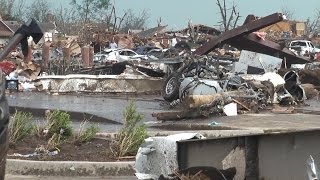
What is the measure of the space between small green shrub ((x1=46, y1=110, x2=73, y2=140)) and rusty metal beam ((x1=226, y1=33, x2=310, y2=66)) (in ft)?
42.7

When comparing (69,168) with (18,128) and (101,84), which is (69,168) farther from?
(101,84)

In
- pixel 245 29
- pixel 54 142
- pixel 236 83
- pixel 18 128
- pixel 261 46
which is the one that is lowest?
pixel 54 142

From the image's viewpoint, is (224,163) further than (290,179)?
Yes

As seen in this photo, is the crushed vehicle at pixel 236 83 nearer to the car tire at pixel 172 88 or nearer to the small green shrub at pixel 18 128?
the car tire at pixel 172 88

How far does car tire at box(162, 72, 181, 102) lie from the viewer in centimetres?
1895

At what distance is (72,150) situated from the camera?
30.5 feet

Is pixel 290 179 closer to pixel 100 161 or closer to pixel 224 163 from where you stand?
pixel 224 163

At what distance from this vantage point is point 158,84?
24.6 meters

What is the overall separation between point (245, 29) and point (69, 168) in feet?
45.8

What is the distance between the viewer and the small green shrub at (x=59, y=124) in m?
9.63

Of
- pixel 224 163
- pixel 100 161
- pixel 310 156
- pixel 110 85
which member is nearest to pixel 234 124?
pixel 100 161

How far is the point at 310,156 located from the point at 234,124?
8.48 meters

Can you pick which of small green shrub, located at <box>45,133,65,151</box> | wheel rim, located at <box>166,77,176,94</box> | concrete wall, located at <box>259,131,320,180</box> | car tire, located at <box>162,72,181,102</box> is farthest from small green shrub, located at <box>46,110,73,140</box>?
wheel rim, located at <box>166,77,176,94</box>

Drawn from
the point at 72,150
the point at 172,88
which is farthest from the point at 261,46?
the point at 72,150
